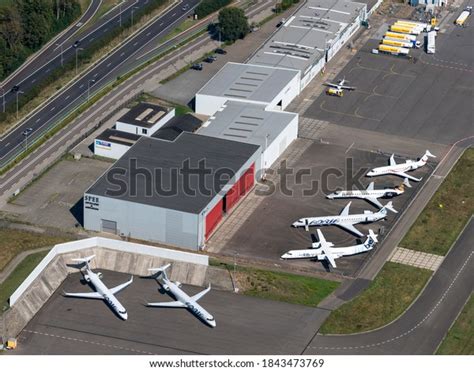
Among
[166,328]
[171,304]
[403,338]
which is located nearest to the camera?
[403,338]

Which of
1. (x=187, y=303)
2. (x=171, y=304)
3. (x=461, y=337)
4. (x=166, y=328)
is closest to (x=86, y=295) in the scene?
(x=171, y=304)

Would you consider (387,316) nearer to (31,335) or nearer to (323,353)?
(323,353)

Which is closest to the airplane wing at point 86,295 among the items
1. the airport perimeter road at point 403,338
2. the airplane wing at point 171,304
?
the airplane wing at point 171,304

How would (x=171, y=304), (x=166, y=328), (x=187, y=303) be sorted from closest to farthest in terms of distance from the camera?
(x=166, y=328) → (x=187, y=303) → (x=171, y=304)

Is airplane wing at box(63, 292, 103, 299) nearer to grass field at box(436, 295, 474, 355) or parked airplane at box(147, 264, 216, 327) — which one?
parked airplane at box(147, 264, 216, 327)

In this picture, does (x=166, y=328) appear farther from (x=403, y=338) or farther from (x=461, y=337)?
(x=461, y=337)

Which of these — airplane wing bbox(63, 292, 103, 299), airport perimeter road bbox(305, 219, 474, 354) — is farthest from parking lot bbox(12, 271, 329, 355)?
airport perimeter road bbox(305, 219, 474, 354)
